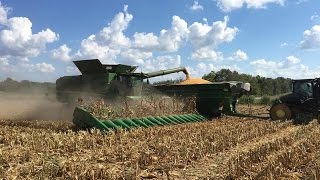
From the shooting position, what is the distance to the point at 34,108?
50.3ft

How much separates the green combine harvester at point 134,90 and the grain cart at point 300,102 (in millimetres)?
1389

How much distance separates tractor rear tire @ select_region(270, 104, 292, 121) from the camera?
15031mm

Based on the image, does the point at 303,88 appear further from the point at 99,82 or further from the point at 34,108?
the point at 34,108

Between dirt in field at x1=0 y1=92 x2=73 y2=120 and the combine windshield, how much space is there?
7.91 m

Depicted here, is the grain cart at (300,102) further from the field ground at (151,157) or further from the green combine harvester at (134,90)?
the field ground at (151,157)

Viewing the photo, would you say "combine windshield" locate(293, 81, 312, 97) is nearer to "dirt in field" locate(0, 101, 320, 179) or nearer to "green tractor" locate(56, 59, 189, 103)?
"green tractor" locate(56, 59, 189, 103)

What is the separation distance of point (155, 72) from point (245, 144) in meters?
8.78

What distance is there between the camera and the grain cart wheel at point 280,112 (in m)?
15.0

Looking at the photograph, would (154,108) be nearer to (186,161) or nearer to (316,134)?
(316,134)

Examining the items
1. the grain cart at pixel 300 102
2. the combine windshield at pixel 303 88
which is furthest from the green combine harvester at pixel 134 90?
the combine windshield at pixel 303 88

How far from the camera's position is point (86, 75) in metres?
14.3

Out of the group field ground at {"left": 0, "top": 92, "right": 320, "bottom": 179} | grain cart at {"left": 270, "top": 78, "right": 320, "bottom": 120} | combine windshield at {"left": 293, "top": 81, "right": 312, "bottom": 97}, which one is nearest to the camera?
field ground at {"left": 0, "top": 92, "right": 320, "bottom": 179}

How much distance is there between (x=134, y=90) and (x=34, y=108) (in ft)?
12.2

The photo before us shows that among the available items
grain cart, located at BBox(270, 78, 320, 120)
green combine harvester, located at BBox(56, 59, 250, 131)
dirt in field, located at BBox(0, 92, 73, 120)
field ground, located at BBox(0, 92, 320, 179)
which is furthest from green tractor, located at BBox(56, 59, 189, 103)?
grain cart, located at BBox(270, 78, 320, 120)
